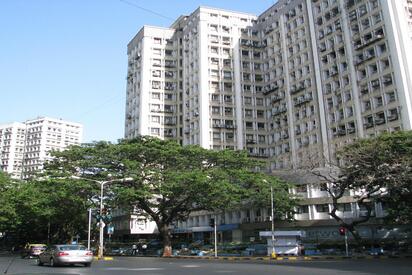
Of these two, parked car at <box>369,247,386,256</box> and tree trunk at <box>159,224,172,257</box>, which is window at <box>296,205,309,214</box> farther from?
tree trunk at <box>159,224,172,257</box>

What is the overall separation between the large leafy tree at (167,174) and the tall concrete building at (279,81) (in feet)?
39.0

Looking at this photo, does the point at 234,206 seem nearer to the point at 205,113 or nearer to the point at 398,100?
the point at 398,100

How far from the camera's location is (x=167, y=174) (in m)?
39.0

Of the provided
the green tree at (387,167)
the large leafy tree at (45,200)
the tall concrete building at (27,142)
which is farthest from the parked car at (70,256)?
the tall concrete building at (27,142)

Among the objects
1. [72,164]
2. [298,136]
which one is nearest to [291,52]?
[298,136]

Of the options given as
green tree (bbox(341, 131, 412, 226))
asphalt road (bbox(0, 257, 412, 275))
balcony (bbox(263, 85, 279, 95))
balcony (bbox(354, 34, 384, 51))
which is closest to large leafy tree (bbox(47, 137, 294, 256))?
green tree (bbox(341, 131, 412, 226))

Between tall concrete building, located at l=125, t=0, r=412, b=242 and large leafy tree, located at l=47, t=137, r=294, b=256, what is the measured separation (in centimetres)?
1188

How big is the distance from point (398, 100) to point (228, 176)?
29.4 m

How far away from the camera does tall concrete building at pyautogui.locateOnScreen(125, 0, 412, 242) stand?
60156mm

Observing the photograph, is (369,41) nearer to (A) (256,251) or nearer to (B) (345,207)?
(B) (345,207)

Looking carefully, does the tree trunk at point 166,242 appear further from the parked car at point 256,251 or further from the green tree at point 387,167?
the green tree at point 387,167

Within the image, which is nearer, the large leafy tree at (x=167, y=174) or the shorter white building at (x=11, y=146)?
the large leafy tree at (x=167, y=174)

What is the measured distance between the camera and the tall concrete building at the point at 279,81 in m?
60.2

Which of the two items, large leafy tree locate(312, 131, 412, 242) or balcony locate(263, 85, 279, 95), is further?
balcony locate(263, 85, 279, 95)
